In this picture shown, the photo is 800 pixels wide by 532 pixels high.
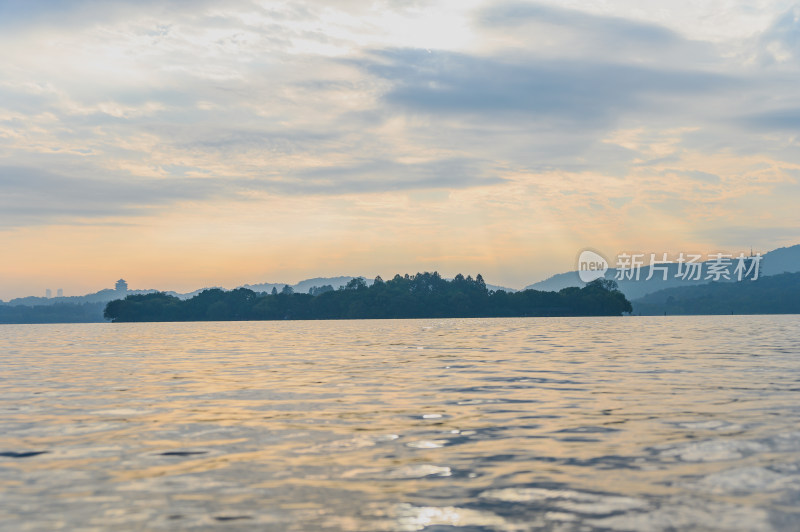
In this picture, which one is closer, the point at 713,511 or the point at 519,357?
the point at 713,511

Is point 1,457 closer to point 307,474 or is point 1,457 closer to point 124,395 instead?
point 307,474

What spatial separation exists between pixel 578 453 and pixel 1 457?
45.8 feet

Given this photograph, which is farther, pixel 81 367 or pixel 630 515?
pixel 81 367

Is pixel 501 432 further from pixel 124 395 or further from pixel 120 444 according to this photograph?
pixel 124 395

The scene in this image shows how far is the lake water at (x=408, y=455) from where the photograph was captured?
12.1 metres

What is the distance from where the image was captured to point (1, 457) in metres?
17.7

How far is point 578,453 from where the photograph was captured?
672 inches

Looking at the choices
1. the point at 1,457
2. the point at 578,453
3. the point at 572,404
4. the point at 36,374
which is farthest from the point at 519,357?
the point at 1,457

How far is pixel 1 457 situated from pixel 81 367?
3447 cm

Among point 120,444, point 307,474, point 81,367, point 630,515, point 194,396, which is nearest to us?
point 630,515

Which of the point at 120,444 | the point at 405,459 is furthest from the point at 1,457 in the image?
the point at 405,459

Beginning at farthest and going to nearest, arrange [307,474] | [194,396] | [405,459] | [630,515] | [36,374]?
[36,374], [194,396], [405,459], [307,474], [630,515]

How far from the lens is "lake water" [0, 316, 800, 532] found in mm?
12133

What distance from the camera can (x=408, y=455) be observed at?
17.2 m
